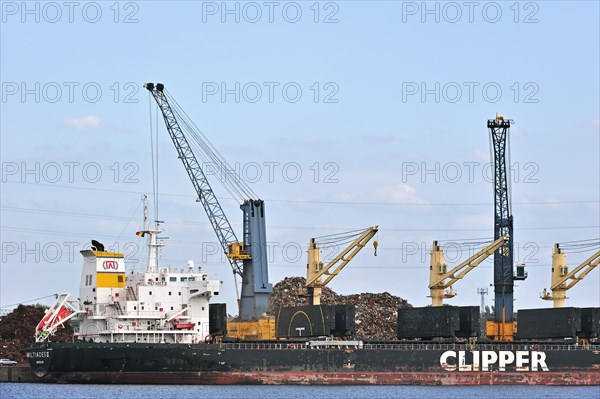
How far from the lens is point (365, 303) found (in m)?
125

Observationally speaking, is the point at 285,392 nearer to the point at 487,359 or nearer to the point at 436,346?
the point at 436,346

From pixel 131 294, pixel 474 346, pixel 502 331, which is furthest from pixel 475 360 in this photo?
pixel 131 294

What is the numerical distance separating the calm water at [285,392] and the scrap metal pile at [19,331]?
23802 mm

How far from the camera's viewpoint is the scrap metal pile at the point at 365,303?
387ft

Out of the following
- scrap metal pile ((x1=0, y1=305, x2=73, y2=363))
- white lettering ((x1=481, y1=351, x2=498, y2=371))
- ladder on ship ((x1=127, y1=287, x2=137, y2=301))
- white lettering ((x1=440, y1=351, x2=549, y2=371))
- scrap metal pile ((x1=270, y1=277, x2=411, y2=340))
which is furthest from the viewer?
scrap metal pile ((x1=270, y1=277, x2=411, y2=340))

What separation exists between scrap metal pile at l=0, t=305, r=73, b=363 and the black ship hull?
84.6 ft

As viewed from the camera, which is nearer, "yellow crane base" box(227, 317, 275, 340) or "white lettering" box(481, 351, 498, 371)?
"white lettering" box(481, 351, 498, 371)

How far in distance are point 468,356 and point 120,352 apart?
877 inches

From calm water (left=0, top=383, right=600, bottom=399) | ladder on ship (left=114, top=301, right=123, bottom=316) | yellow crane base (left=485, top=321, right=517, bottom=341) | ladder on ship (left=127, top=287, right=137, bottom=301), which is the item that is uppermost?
ladder on ship (left=127, top=287, right=137, bottom=301)

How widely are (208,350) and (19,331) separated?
3881 centimetres

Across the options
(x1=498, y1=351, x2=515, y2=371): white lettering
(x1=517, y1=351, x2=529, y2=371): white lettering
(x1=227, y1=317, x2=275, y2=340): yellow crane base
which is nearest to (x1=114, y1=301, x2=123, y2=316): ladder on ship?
(x1=227, y1=317, x2=275, y2=340): yellow crane base

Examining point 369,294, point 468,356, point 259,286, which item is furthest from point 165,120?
point 369,294

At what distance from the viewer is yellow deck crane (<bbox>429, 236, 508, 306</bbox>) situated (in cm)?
9056

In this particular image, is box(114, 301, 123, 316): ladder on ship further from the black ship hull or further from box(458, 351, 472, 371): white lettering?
box(458, 351, 472, 371): white lettering
